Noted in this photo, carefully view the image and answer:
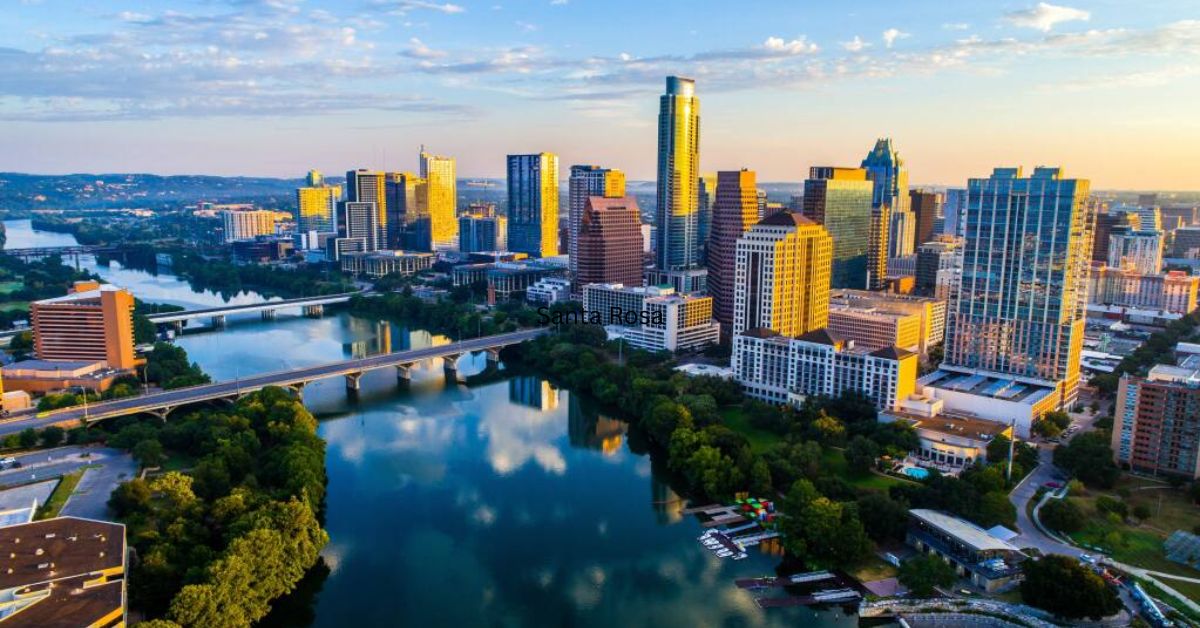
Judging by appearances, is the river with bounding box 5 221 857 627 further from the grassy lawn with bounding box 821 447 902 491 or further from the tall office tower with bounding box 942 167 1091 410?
the tall office tower with bounding box 942 167 1091 410

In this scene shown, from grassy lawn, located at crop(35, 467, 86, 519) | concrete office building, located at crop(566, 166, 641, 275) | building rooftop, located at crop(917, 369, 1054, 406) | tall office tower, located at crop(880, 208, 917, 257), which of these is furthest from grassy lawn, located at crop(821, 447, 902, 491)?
tall office tower, located at crop(880, 208, 917, 257)

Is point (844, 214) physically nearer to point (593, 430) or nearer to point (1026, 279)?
point (1026, 279)

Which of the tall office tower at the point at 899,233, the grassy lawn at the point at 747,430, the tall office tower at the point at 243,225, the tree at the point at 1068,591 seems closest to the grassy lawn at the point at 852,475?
the grassy lawn at the point at 747,430

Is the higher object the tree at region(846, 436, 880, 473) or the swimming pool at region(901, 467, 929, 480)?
the tree at region(846, 436, 880, 473)

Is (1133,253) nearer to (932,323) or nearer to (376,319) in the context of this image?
(932,323)

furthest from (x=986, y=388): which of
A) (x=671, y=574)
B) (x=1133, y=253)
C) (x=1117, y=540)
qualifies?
(x=1133, y=253)

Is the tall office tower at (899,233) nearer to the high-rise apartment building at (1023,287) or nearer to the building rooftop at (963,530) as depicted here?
the high-rise apartment building at (1023,287)

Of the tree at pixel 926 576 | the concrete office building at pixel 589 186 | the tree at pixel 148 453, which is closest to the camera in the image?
the tree at pixel 926 576
